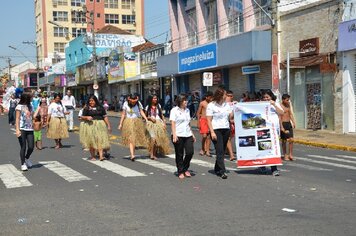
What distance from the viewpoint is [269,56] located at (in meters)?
24.0

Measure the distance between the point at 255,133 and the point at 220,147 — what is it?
0.96 m

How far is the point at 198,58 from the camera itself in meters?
29.9

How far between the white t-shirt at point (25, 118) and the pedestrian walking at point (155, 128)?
9.84ft

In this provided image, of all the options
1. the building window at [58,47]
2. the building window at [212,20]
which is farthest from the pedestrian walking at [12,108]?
the building window at [58,47]

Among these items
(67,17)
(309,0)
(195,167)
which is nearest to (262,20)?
(309,0)

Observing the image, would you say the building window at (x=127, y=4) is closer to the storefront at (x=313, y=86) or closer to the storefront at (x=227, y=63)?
the storefront at (x=227, y=63)

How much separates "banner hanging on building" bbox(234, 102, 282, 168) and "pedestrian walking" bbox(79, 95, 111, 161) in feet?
12.4

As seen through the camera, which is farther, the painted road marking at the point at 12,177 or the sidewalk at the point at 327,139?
the sidewalk at the point at 327,139

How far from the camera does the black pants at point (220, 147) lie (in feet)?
31.7

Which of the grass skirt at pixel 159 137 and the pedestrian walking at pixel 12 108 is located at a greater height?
the pedestrian walking at pixel 12 108

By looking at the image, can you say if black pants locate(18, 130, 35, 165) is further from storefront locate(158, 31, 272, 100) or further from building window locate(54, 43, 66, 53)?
building window locate(54, 43, 66, 53)

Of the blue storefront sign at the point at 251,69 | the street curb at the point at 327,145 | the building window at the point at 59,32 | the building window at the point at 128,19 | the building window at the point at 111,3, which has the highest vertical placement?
the building window at the point at 111,3

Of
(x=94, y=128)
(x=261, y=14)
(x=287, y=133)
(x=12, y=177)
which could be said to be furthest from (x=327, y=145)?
(x=261, y=14)

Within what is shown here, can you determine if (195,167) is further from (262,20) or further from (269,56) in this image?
(262,20)
